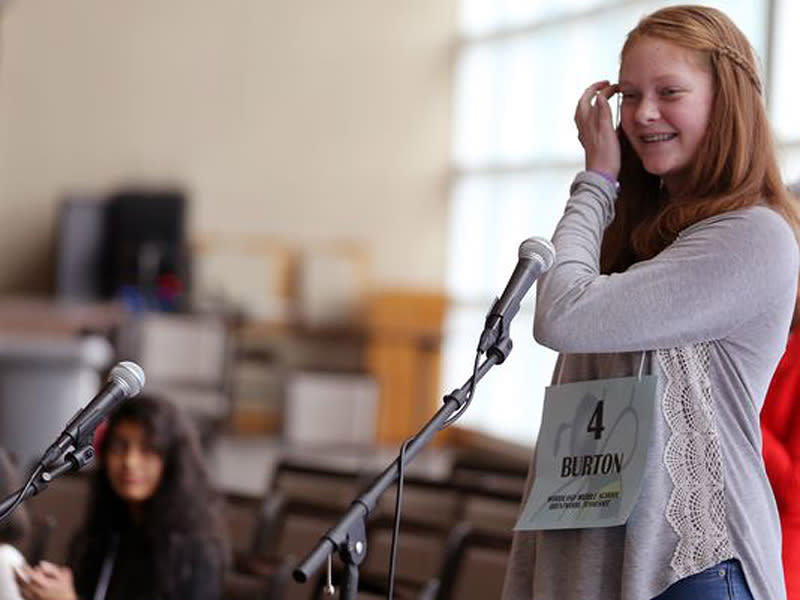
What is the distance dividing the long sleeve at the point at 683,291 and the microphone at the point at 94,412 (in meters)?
0.54

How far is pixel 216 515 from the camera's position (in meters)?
4.50

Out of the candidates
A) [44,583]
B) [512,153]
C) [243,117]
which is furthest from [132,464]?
[243,117]

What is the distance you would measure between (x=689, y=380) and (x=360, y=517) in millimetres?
476

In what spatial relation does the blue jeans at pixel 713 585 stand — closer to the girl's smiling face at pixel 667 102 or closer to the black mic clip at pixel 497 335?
the black mic clip at pixel 497 335

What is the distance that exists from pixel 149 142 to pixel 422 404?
359 cm

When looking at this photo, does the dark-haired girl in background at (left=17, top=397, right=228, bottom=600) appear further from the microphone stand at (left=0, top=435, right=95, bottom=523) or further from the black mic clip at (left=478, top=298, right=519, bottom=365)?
the black mic clip at (left=478, top=298, right=519, bottom=365)

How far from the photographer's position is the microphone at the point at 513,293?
208cm

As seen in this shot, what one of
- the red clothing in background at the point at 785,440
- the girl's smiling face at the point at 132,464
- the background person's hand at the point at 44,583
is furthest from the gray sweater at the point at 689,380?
the girl's smiling face at the point at 132,464

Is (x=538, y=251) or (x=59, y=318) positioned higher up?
(x=538, y=251)

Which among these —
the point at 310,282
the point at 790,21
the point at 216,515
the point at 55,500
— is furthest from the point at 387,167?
the point at 216,515

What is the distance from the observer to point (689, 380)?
2.14 meters

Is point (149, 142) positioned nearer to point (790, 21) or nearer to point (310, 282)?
point (310, 282)

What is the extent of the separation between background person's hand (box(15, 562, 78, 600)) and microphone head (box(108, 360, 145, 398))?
4.09ft

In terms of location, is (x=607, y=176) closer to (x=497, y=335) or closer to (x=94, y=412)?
(x=497, y=335)
